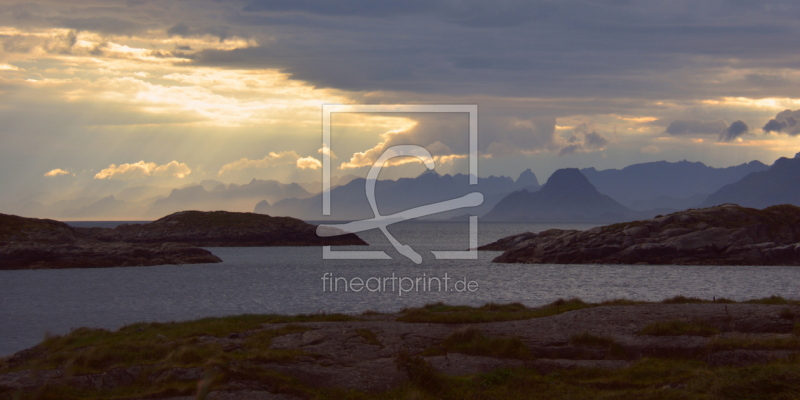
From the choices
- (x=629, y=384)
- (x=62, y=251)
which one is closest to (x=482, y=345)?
(x=629, y=384)

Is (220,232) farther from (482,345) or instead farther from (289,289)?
(482,345)

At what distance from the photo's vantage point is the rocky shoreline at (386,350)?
71.1ft

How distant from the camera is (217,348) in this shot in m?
26.6

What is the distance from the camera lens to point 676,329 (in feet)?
93.4

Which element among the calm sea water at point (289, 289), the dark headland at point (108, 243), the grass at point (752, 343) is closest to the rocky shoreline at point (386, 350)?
the grass at point (752, 343)

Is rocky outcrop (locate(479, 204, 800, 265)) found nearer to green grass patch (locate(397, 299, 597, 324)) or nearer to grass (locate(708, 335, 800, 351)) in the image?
green grass patch (locate(397, 299, 597, 324))

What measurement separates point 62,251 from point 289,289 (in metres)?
61.9

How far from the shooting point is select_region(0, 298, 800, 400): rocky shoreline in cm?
2167

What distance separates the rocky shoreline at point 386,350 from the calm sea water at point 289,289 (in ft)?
50.8

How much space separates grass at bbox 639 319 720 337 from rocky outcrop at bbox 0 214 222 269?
105m

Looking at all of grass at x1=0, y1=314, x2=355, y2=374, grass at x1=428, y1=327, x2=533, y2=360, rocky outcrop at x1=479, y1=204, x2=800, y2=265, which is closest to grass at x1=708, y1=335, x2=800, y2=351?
grass at x1=428, y1=327, x2=533, y2=360

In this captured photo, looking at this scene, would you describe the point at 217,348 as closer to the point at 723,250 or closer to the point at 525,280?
the point at 525,280

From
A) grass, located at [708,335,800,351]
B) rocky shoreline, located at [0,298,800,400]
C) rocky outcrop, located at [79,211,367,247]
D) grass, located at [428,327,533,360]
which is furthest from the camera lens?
rocky outcrop, located at [79,211,367,247]

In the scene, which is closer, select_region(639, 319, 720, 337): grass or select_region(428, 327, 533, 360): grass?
select_region(428, 327, 533, 360): grass
